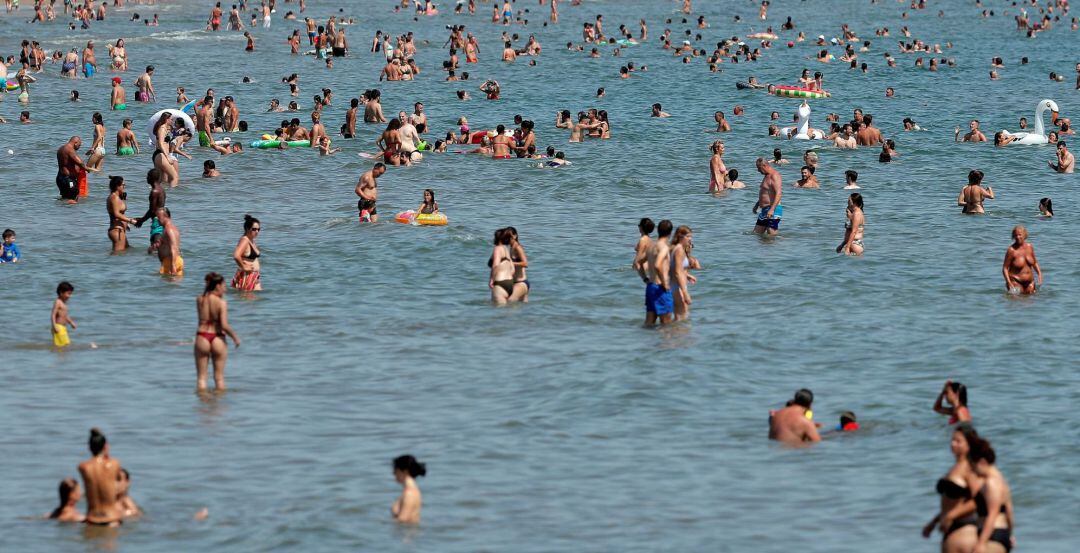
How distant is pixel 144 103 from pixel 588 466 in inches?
1550

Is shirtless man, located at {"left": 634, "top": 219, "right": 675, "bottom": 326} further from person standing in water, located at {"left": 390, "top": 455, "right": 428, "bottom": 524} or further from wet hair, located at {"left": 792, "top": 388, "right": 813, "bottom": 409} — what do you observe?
person standing in water, located at {"left": 390, "top": 455, "right": 428, "bottom": 524}

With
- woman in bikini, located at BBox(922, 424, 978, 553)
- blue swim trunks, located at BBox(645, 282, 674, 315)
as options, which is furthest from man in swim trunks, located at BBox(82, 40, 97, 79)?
woman in bikini, located at BBox(922, 424, 978, 553)

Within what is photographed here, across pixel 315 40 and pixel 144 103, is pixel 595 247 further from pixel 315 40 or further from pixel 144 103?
pixel 315 40

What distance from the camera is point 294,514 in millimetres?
14539

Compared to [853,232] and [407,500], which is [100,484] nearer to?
[407,500]

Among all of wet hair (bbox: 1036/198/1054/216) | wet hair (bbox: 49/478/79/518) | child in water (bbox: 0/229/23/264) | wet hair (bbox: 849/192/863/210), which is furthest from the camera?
wet hair (bbox: 1036/198/1054/216)

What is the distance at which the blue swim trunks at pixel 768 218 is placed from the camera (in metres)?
29.4

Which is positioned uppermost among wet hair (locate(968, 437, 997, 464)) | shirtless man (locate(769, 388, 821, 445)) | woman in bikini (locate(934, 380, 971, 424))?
wet hair (locate(968, 437, 997, 464))

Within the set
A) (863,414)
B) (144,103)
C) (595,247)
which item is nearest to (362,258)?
(595,247)

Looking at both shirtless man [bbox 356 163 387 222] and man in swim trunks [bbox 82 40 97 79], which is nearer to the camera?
shirtless man [bbox 356 163 387 222]

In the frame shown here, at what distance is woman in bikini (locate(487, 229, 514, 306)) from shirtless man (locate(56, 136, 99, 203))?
1312 centimetres

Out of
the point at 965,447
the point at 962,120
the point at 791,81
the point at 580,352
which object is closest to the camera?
the point at 965,447

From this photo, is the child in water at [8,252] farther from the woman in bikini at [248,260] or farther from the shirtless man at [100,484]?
the shirtless man at [100,484]

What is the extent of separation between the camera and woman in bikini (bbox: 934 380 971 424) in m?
16.8
